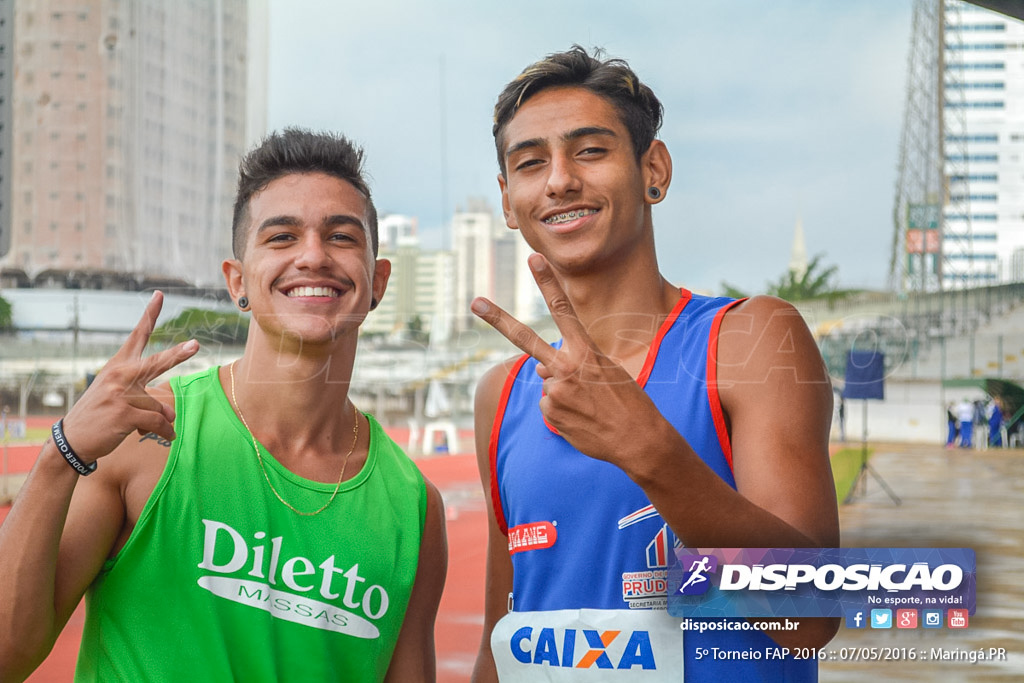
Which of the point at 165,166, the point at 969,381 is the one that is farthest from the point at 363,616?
the point at 165,166

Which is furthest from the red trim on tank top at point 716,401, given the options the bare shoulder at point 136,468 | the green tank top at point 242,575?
the bare shoulder at point 136,468

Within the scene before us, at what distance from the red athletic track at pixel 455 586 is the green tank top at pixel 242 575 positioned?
4.37 feet

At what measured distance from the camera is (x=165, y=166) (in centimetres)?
3900

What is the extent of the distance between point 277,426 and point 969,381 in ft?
63.1

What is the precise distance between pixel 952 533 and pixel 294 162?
7.15 feet

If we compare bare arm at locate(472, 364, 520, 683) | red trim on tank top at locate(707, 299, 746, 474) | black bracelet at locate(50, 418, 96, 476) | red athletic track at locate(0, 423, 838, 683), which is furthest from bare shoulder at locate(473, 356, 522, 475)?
red athletic track at locate(0, 423, 838, 683)

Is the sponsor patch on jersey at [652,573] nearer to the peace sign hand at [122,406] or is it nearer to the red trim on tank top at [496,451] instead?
→ the red trim on tank top at [496,451]

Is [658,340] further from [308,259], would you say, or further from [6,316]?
[6,316]

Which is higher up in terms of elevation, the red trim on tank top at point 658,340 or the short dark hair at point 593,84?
the short dark hair at point 593,84

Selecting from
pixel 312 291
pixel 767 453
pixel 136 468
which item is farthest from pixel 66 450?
pixel 767 453

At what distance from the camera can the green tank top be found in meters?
1.50

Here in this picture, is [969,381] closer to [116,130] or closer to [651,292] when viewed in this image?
[651,292]

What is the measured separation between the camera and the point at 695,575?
1397 millimetres

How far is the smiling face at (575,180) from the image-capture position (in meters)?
1.52
